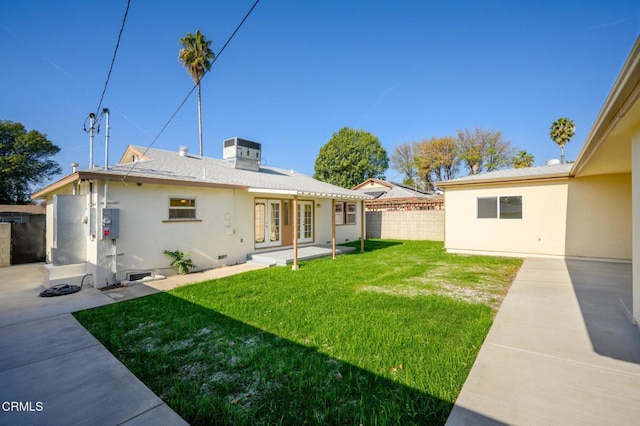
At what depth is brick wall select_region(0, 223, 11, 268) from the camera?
9884mm

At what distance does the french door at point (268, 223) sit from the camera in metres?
10.6

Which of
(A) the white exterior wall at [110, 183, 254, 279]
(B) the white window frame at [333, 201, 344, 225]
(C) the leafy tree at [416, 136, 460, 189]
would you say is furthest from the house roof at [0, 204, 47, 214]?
(C) the leafy tree at [416, 136, 460, 189]

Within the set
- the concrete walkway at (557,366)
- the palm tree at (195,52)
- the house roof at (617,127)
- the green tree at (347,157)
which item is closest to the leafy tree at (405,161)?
the green tree at (347,157)

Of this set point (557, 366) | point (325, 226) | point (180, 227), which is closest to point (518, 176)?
point (325, 226)

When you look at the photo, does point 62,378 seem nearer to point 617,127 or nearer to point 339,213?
point 617,127

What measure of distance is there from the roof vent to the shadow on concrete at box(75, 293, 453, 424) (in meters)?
9.12

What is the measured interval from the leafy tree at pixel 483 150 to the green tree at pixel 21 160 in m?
43.4

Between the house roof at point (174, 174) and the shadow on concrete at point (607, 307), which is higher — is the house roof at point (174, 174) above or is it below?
above

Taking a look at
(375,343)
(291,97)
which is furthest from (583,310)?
(291,97)

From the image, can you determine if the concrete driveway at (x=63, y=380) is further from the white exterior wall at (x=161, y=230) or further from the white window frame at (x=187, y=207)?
the white window frame at (x=187, y=207)

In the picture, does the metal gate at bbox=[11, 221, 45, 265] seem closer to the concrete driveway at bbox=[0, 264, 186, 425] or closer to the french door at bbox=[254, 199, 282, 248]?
the concrete driveway at bbox=[0, 264, 186, 425]

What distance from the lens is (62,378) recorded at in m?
3.03

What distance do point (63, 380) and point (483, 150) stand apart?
125ft

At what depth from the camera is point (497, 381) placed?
281 centimetres
